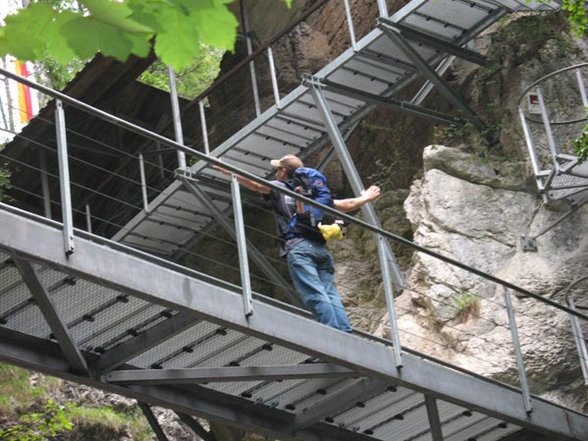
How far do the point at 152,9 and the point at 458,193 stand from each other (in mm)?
10317

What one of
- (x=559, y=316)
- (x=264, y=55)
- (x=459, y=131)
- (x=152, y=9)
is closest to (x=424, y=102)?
(x=459, y=131)

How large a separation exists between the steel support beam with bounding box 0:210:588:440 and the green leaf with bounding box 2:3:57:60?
142 inches

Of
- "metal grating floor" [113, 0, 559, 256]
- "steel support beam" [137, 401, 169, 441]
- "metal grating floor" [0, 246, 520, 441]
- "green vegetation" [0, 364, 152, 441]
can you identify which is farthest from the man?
"green vegetation" [0, 364, 152, 441]

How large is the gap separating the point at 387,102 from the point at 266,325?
6.85 metres

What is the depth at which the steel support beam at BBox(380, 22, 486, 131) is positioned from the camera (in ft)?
47.9

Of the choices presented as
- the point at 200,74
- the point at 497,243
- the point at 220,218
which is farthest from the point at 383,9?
the point at 200,74

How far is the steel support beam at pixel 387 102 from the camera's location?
1545 cm

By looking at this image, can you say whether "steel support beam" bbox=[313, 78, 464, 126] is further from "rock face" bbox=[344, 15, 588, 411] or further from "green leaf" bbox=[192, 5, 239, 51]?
"green leaf" bbox=[192, 5, 239, 51]

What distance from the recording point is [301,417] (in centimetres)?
1110

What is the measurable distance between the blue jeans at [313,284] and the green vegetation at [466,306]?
3.33m

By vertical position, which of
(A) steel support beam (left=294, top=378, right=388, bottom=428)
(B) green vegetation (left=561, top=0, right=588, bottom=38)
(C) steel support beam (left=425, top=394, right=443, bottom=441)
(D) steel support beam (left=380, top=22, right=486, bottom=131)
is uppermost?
(D) steel support beam (left=380, top=22, right=486, bottom=131)

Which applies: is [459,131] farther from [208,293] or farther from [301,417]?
[208,293]

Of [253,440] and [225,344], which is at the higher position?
[253,440]

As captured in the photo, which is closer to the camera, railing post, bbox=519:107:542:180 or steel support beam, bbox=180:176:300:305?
railing post, bbox=519:107:542:180
